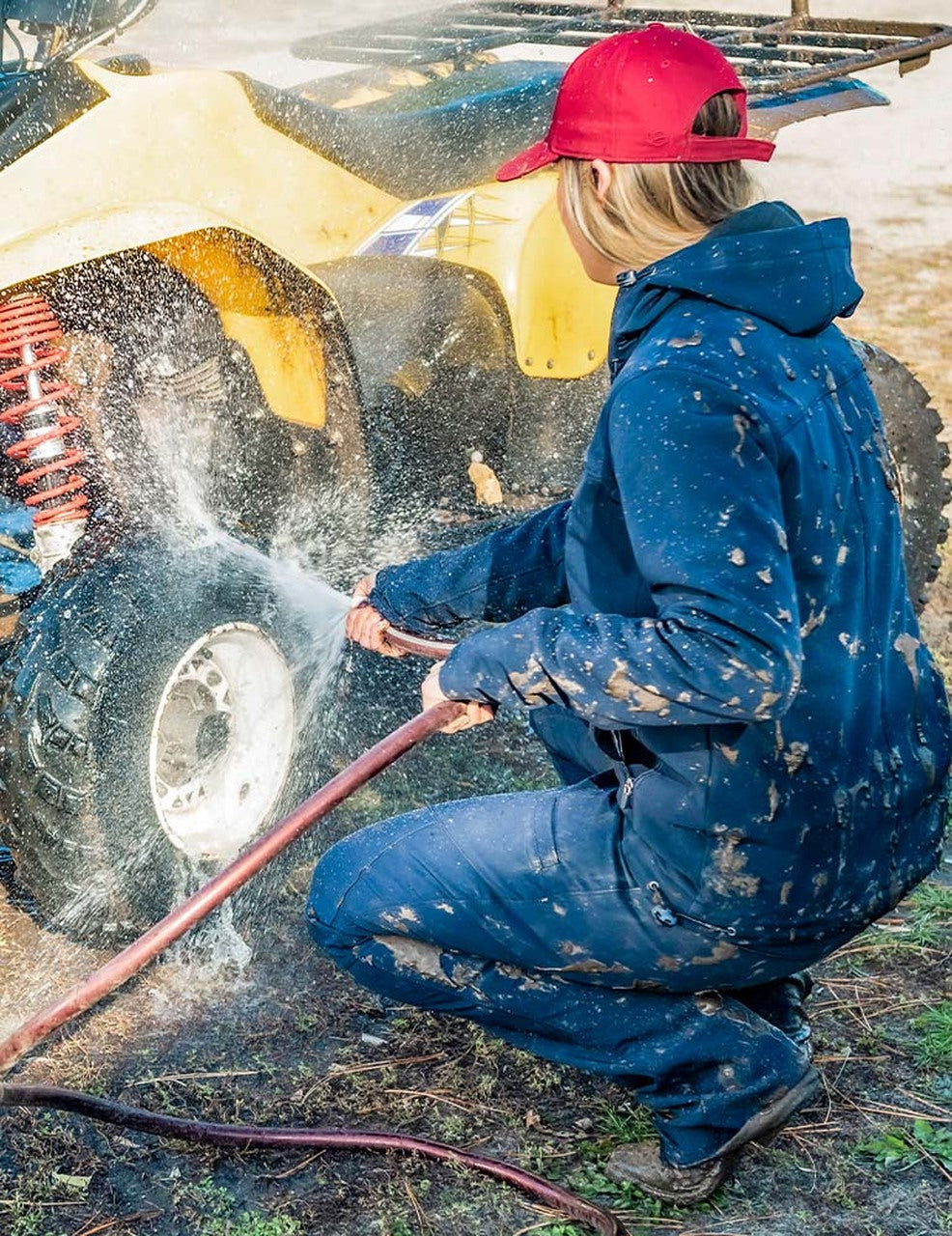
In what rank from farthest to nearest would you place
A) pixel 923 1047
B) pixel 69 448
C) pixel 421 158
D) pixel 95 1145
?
pixel 421 158 → pixel 69 448 → pixel 923 1047 → pixel 95 1145

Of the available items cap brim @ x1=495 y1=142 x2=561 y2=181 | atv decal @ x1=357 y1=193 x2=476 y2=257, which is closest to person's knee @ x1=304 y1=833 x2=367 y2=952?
cap brim @ x1=495 y1=142 x2=561 y2=181

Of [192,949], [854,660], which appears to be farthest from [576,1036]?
[192,949]

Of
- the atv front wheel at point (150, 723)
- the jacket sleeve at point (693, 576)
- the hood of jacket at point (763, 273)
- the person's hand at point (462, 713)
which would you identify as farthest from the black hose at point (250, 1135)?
the hood of jacket at point (763, 273)

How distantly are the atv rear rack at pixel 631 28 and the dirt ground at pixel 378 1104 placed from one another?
294 cm

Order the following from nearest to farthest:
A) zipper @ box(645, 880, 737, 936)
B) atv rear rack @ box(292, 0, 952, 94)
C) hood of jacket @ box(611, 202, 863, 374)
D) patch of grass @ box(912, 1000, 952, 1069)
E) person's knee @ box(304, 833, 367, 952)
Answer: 1. hood of jacket @ box(611, 202, 863, 374)
2. zipper @ box(645, 880, 737, 936)
3. person's knee @ box(304, 833, 367, 952)
4. patch of grass @ box(912, 1000, 952, 1069)
5. atv rear rack @ box(292, 0, 952, 94)

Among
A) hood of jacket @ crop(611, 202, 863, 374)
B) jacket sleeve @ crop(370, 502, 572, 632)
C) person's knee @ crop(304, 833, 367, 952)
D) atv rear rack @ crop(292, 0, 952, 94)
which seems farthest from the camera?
atv rear rack @ crop(292, 0, 952, 94)

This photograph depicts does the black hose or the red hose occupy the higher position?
the red hose

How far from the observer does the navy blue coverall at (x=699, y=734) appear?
2.08 m

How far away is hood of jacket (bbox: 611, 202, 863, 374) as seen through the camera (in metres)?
2.20

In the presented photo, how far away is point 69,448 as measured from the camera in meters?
3.35

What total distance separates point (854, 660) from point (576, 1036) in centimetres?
80

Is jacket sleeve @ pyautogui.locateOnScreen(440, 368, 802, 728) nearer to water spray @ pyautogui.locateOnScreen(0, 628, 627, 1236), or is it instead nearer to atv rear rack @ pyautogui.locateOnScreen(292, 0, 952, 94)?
water spray @ pyautogui.locateOnScreen(0, 628, 627, 1236)

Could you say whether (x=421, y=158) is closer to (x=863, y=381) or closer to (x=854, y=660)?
(x=863, y=381)

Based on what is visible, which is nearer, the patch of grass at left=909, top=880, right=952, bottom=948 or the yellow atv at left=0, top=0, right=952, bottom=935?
the yellow atv at left=0, top=0, right=952, bottom=935
